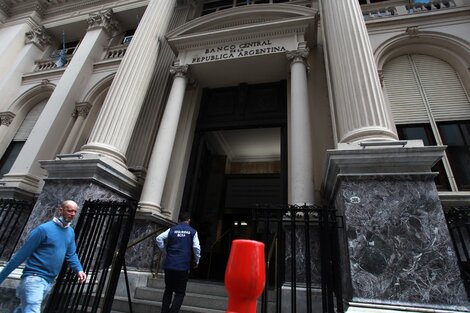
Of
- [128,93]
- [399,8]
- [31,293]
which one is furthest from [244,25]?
[31,293]

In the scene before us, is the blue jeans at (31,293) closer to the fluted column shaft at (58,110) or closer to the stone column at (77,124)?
the fluted column shaft at (58,110)

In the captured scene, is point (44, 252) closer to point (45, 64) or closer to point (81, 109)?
point (81, 109)

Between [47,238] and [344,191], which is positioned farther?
[344,191]

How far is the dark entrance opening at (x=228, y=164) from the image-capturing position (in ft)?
25.1

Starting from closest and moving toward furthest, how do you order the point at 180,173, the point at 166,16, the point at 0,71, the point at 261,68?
the point at 180,173
the point at 261,68
the point at 166,16
the point at 0,71

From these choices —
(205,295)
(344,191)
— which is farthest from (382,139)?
(205,295)

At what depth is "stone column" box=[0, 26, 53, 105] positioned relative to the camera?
10.6 metres

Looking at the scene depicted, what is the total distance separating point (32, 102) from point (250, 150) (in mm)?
9149

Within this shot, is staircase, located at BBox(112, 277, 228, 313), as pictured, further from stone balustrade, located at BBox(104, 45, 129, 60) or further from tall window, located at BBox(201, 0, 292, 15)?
tall window, located at BBox(201, 0, 292, 15)

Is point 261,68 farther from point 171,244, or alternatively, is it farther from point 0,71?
point 0,71

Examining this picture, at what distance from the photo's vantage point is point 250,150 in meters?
12.6

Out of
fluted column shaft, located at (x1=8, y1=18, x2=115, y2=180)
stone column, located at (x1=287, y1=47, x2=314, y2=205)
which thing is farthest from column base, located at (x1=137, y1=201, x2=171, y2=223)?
fluted column shaft, located at (x1=8, y1=18, x2=115, y2=180)

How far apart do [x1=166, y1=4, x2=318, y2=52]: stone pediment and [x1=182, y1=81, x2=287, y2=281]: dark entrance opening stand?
1.52 metres

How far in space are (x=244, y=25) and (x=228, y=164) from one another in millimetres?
6747
